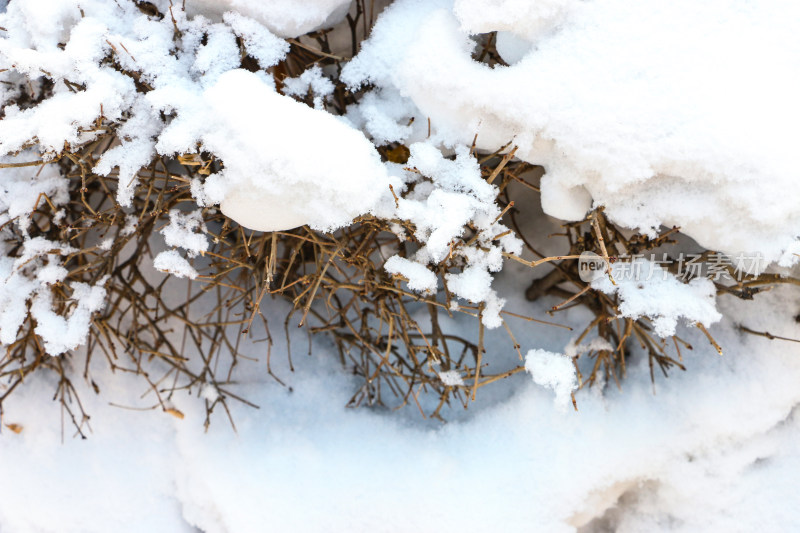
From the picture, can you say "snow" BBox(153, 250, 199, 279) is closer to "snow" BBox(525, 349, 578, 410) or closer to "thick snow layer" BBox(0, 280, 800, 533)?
"thick snow layer" BBox(0, 280, 800, 533)

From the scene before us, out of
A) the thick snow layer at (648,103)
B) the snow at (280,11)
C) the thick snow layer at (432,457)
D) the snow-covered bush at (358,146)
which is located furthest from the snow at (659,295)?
the snow at (280,11)

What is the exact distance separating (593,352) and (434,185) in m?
0.60

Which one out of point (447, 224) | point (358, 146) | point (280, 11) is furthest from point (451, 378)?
point (280, 11)

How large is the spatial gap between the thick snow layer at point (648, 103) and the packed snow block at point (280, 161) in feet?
0.65

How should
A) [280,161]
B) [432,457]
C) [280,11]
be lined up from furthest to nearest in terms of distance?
1. [432,457]
2. [280,11]
3. [280,161]

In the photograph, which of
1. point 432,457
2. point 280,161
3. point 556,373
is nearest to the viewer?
point 280,161

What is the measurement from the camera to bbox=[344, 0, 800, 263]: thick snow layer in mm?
769

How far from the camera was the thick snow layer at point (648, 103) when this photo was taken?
0.77 metres

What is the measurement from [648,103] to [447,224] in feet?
1.11

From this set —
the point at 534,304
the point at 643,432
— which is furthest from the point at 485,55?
the point at 643,432

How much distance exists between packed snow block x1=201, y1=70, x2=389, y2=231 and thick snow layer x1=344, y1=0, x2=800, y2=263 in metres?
0.20

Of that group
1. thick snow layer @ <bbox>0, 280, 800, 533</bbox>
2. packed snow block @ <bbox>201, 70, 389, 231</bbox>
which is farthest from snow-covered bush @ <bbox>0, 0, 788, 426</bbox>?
thick snow layer @ <bbox>0, 280, 800, 533</bbox>

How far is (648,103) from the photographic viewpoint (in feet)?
2.55

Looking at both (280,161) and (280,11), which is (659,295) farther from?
(280,11)
